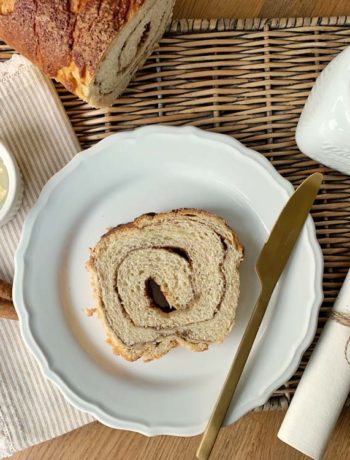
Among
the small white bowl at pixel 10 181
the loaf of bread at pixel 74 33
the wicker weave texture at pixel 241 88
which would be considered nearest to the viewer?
the loaf of bread at pixel 74 33

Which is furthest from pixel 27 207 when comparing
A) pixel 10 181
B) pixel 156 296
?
pixel 156 296

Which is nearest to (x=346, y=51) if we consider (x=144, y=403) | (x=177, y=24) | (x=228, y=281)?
(x=177, y=24)

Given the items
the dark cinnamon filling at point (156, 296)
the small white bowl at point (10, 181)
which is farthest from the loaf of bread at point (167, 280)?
the small white bowl at point (10, 181)

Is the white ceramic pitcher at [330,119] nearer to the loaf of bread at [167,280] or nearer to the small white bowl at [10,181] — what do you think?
the loaf of bread at [167,280]

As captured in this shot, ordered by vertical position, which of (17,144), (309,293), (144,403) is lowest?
(144,403)

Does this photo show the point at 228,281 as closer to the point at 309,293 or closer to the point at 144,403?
the point at 309,293

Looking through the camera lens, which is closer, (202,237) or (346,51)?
(346,51)

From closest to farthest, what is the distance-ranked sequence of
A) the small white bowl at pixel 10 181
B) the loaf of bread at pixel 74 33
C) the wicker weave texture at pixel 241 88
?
the loaf of bread at pixel 74 33 → the small white bowl at pixel 10 181 → the wicker weave texture at pixel 241 88
